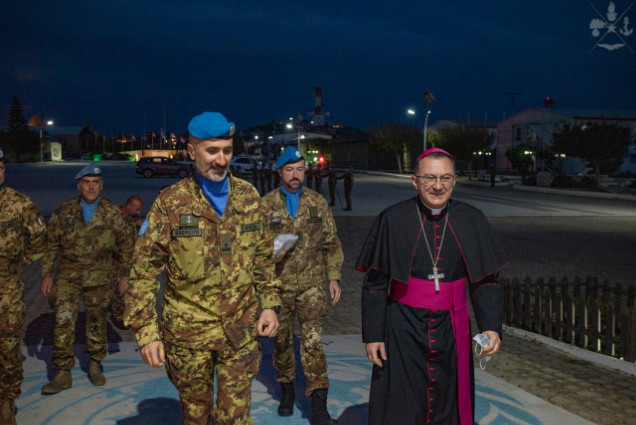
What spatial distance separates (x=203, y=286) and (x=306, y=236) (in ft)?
6.03

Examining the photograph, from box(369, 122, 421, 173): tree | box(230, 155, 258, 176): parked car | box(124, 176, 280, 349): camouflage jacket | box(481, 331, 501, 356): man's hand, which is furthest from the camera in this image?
box(369, 122, 421, 173): tree

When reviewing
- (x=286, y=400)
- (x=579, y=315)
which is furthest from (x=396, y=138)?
(x=286, y=400)

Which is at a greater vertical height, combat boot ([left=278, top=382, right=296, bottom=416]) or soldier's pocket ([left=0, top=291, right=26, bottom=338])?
soldier's pocket ([left=0, top=291, right=26, bottom=338])

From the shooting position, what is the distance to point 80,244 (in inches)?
211

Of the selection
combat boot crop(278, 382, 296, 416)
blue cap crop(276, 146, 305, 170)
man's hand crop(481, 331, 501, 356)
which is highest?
blue cap crop(276, 146, 305, 170)

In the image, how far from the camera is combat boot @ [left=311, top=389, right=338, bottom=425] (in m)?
4.56

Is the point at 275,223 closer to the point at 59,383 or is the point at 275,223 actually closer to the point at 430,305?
the point at 430,305

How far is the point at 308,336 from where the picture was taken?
469 cm

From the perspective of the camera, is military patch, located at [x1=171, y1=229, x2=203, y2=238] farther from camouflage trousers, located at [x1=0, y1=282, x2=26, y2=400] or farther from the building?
the building

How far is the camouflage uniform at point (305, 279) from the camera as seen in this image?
4.69 m

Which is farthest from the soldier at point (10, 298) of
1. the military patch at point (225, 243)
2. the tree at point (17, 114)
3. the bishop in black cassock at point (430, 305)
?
the tree at point (17, 114)

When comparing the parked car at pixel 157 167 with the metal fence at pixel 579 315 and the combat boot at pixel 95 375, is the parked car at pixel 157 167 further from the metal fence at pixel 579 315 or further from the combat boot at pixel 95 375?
the combat boot at pixel 95 375

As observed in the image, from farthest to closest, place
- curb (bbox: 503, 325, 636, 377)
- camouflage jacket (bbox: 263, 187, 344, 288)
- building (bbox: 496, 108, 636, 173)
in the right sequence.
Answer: building (bbox: 496, 108, 636, 173) < curb (bbox: 503, 325, 636, 377) < camouflage jacket (bbox: 263, 187, 344, 288)

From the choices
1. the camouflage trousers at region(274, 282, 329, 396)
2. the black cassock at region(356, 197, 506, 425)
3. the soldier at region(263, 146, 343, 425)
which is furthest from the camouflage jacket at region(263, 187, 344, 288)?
the black cassock at region(356, 197, 506, 425)
